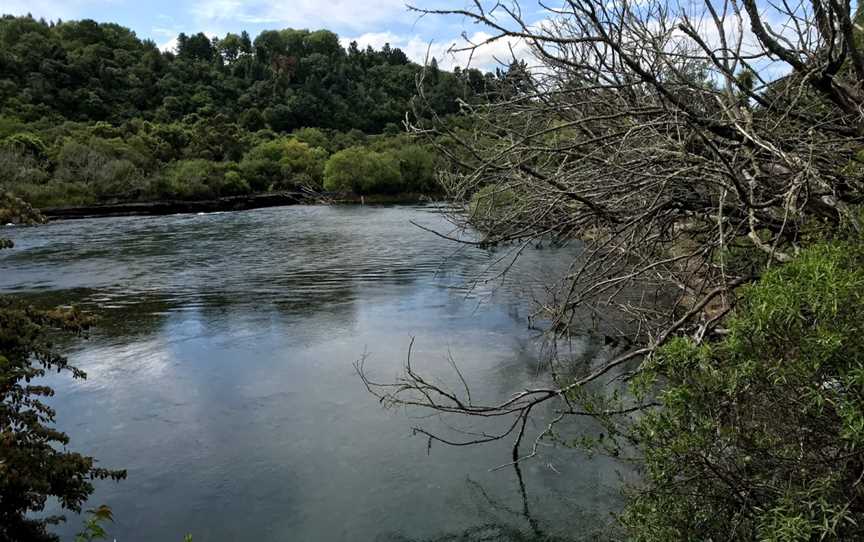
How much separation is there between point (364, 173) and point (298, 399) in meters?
44.3

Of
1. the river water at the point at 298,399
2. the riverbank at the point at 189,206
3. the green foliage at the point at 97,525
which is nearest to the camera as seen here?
the green foliage at the point at 97,525

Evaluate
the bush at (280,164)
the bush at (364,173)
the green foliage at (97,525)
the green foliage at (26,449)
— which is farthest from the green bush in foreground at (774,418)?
the bush at (280,164)

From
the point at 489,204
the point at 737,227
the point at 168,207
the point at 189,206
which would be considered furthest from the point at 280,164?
the point at 737,227

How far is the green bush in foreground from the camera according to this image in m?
2.43

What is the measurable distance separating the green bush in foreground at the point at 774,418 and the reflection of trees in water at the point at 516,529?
8.63 feet

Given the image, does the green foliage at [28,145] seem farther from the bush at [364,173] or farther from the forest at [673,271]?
the forest at [673,271]

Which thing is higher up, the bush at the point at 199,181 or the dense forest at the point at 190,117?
the dense forest at the point at 190,117

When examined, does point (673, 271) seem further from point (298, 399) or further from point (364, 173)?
point (364, 173)

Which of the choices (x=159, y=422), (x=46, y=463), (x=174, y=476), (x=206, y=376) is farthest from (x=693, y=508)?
(x=206, y=376)

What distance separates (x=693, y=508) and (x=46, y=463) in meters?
4.13

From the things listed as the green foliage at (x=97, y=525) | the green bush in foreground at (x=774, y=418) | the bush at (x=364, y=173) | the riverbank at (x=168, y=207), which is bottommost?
the green foliage at (x=97, y=525)

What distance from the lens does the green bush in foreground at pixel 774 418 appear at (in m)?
2.43

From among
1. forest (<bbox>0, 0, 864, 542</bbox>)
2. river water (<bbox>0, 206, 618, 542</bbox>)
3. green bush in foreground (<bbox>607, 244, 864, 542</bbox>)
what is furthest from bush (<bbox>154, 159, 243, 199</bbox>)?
green bush in foreground (<bbox>607, 244, 864, 542</bbox>)

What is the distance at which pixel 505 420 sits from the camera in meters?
8.16
